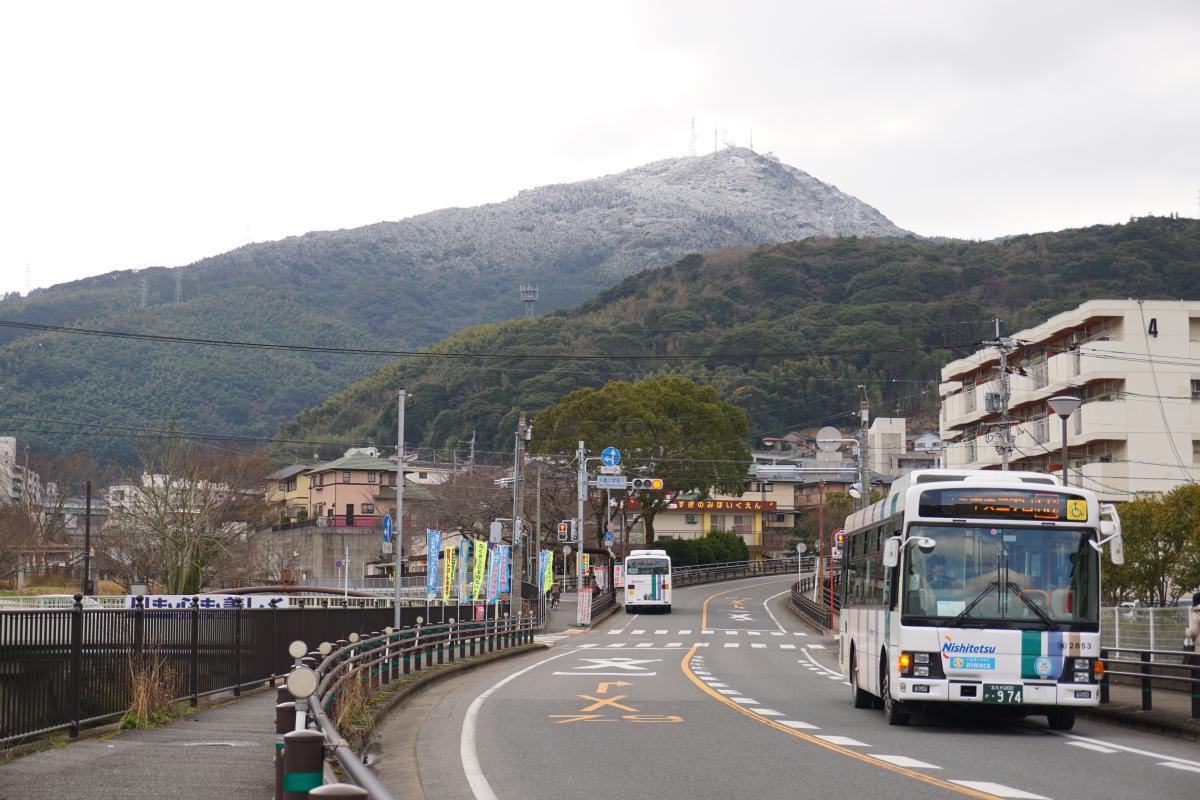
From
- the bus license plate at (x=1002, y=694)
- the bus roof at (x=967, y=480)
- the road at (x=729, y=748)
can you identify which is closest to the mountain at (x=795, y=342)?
the road at (x=729, y=748)

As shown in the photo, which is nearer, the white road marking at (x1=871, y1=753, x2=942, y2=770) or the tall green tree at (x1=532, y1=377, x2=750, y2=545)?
the white road marking at (x1=871, y1=753, x2=942, y2=770)

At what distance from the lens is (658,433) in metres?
90.2

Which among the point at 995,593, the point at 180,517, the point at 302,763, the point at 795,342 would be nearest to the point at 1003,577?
the point at 995,593

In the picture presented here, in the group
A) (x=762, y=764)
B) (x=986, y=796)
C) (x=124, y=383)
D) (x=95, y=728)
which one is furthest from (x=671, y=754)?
(x=124, y=383)

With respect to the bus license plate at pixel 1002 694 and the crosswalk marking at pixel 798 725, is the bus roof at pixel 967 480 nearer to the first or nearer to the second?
the bus license plate at pixel 1002 694

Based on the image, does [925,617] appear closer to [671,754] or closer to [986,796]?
[671,754]

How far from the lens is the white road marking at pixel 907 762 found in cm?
1248

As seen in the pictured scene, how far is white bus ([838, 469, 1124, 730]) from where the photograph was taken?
15.9m

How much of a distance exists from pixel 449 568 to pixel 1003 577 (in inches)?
1240

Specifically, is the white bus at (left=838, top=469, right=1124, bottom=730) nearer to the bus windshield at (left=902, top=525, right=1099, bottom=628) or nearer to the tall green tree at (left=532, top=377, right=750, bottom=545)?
the bus windshield at (left=902, top=525, right=1099, bottom=628)

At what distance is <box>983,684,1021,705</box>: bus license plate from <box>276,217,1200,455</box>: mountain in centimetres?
9527

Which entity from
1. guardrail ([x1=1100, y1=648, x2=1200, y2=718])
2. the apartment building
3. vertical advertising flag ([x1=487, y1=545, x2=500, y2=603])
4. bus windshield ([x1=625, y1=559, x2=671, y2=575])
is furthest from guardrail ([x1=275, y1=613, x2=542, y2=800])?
the apartment building

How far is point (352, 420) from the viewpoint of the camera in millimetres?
133250

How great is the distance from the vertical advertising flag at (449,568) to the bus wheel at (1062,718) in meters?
28.5
